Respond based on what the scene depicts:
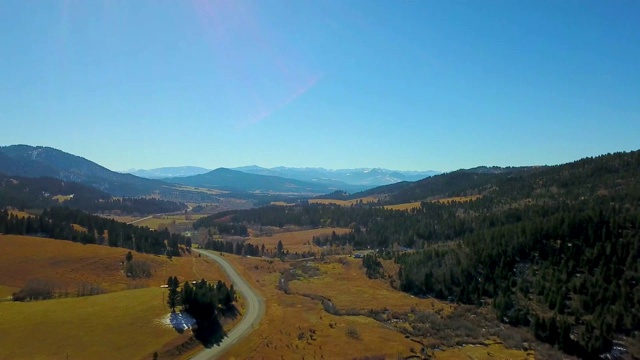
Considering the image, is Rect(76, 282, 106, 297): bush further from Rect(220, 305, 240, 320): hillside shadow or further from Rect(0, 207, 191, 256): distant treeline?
Rect(0, 207, 191, 256): distant treeline

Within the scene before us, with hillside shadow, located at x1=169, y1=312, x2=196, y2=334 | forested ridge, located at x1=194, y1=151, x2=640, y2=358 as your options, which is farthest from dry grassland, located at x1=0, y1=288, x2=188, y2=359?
forested ridge, located at x1=194, y1=151, x2=640, y2=358

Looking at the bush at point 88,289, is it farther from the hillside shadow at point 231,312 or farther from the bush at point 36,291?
the hillside shadow at point 231,312

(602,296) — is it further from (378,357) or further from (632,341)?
(378,357)

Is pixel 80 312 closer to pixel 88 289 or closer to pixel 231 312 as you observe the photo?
pixel 88 289

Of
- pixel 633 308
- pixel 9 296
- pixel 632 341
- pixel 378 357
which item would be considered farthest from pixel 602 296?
pixel 9 296

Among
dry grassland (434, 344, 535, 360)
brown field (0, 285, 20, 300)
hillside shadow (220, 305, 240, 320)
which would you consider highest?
brown field (0, 285, 20, 300)
